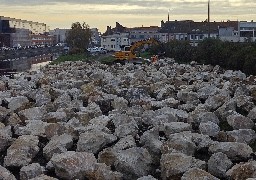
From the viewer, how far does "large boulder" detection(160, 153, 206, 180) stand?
6785 millimetres

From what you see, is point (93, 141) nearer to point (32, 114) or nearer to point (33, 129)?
point (33, 129)

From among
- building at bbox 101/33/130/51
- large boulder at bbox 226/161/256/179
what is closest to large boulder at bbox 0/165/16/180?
large boulder at bbox 226/161/256/179

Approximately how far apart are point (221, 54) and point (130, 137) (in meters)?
18.3

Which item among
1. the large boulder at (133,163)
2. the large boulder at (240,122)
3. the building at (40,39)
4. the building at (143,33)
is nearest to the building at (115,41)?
the building at (143,33)

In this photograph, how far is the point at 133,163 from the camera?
7062mm

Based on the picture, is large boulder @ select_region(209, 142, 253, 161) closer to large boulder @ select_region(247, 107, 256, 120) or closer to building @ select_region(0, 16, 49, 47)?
large boulder @ select_region(247, 107, 256, 120)

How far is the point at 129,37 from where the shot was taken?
3351 inches

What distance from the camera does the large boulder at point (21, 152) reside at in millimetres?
7566

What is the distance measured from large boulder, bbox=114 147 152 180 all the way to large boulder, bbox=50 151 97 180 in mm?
379

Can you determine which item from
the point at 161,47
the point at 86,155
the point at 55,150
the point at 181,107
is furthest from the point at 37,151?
the point at 161,47

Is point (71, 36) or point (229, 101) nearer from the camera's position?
point (229, 101)

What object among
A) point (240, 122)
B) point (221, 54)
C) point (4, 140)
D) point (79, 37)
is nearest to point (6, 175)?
point (4, 140)

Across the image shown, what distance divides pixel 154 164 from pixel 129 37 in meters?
78.3

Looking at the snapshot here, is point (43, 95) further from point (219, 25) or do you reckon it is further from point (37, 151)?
point (219, 25)
